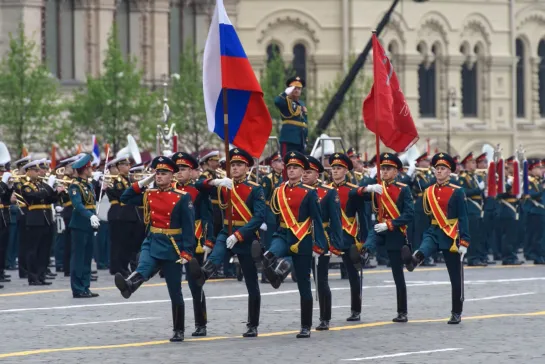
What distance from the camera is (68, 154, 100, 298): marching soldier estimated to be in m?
23.9

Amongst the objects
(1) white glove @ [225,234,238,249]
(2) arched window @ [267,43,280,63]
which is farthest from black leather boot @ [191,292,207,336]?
(2) arched window @ [267,43,280,63]

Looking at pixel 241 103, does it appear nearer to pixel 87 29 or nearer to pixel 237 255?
pixel 237 255

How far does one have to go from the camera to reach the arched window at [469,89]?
227ft

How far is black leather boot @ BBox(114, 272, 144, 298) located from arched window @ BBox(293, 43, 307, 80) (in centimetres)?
4665

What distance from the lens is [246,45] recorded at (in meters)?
62.5

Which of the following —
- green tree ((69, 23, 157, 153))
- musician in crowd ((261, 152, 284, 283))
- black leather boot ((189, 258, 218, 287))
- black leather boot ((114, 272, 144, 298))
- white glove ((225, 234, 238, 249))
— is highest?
green tree ((69, 23, 157, 153))

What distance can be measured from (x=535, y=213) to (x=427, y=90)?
36.1 meters

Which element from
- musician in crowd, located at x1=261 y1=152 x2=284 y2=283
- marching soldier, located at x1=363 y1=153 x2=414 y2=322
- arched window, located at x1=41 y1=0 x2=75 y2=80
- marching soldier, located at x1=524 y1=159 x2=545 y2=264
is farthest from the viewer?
arched window, located at x1=41 y1=0 x2=75 y2=80

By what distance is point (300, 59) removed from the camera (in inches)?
2539

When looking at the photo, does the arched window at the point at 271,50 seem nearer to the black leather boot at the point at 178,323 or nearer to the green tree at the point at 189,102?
the green tree at the point at 189,102

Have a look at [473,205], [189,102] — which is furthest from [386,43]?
[473,205]

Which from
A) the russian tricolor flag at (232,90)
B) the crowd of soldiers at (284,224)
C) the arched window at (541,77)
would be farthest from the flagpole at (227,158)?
the arched window at (541,77)

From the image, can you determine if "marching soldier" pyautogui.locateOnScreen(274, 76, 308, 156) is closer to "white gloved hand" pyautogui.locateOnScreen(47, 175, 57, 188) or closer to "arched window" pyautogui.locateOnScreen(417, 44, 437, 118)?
"white gloved hand" pyautogui.locateOnScreen(47, 175, 57, 188)

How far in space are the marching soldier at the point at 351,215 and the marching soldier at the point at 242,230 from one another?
1.34m
